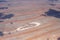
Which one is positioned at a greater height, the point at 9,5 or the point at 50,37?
the point at 9,5

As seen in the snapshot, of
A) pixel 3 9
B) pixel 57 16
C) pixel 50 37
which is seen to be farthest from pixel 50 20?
pixel 3 9

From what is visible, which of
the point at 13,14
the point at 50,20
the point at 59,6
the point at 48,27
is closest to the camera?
the point at 48,27

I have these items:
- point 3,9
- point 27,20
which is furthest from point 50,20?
point 3,9

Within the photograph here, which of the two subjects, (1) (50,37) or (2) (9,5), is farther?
(2) (9,5)

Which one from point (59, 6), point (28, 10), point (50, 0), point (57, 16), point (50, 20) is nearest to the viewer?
point (50, 20)

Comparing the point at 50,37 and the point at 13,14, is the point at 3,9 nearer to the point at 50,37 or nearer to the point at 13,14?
the point at 13,14

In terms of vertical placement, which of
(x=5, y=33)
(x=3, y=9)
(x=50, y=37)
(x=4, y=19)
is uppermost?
(x=3, y=9)

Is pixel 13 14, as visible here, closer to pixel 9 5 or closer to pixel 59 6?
pixel 9 5

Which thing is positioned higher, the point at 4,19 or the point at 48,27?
the point at 4,19

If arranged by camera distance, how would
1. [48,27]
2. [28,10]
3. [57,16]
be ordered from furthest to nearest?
[28,10]
[57,16]
[48,27]
